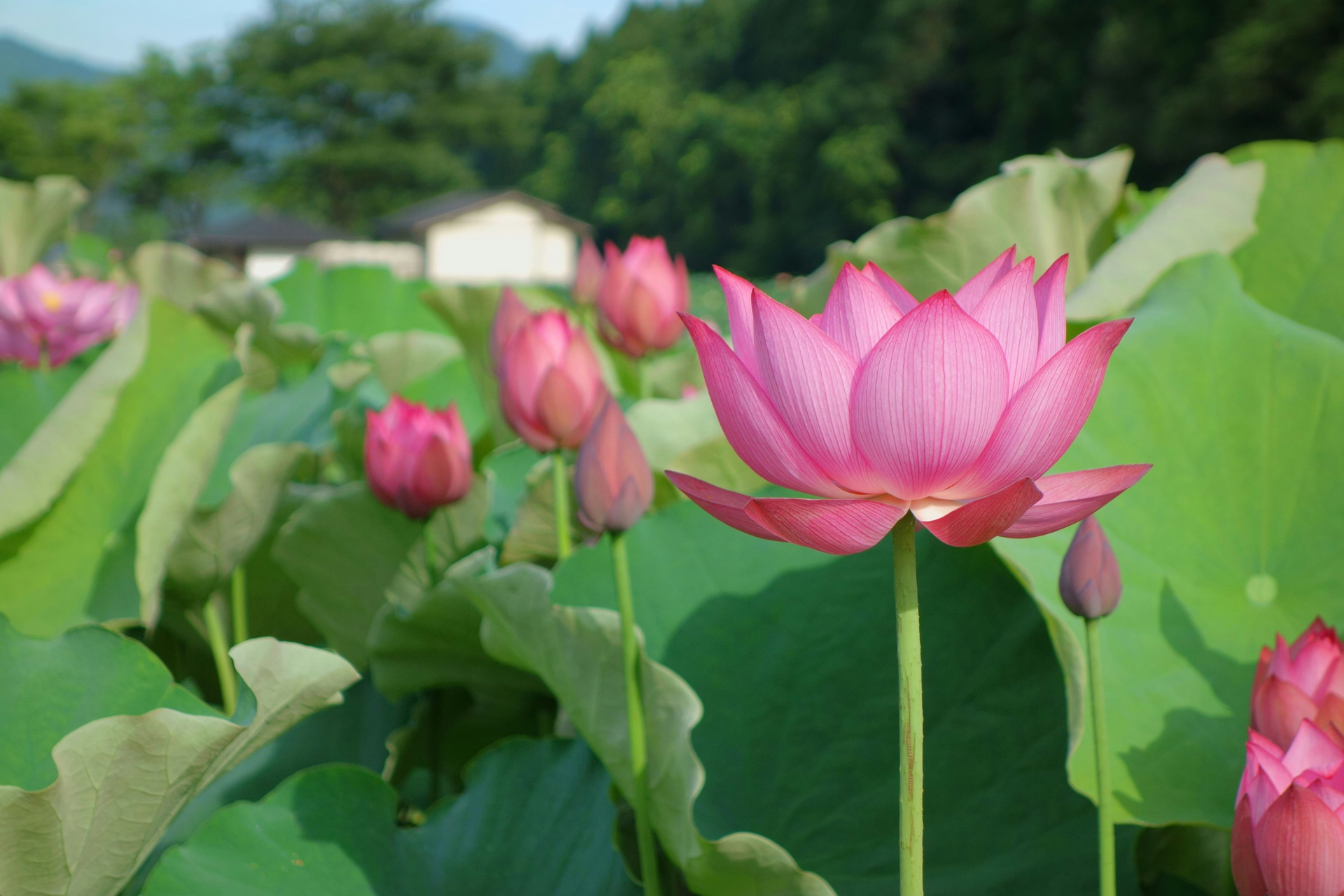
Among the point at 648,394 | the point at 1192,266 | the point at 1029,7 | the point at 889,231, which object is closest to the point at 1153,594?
the point at 1192,266

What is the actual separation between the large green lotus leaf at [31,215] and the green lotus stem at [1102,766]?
1509 mm

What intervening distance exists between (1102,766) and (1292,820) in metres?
0.08

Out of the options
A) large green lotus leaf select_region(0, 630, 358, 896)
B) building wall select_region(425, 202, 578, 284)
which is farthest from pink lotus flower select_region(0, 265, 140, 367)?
building wall select_region(425, 202, 578, 284)

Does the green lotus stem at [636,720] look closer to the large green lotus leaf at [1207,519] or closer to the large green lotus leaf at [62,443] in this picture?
the large green lotus leaf at [1207,519]

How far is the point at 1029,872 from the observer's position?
493 millimetres

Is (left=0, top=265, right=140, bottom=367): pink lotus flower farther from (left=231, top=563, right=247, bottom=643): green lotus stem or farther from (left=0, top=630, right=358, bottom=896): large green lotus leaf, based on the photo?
(left=0, top=630, right=358, bottom=896): large green lotus leaf

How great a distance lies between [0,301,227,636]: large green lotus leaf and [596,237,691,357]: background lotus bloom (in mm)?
368

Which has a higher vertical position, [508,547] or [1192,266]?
[1192,266]

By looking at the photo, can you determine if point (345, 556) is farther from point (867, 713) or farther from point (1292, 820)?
point (1292, 820)

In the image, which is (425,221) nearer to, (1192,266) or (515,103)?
(515,103)

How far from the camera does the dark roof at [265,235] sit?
18.6 metres

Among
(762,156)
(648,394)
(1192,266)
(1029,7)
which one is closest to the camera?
(1192,266)

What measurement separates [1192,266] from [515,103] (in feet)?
93.8

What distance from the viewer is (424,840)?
1.81ft
